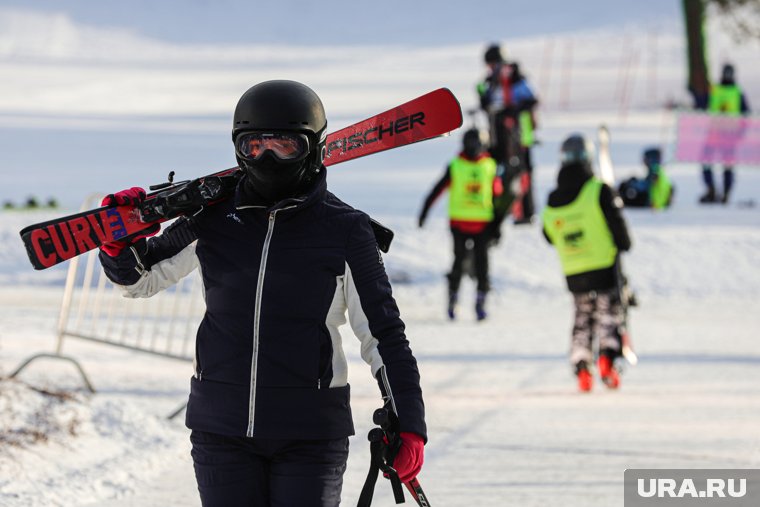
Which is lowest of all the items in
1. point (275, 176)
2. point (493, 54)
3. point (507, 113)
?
point (275, 176)

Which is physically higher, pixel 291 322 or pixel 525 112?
pixel 525 112

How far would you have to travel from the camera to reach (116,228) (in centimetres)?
345

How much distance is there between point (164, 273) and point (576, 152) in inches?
217

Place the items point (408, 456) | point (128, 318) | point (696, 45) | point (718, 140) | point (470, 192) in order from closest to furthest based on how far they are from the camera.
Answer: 1. point (408, 456)
2. point (128, 318)
3. point (470, 192)
4. point (718, 140)
5. point (696, 45)

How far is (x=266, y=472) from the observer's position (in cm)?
331

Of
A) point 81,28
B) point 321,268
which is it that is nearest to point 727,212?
point 321,268

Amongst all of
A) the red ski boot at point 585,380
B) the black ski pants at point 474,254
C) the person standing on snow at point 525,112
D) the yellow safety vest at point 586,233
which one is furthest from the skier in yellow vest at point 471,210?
the red ski boot at point 585,380

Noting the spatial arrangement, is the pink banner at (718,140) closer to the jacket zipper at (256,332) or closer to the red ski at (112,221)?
the red ski at (112,221)

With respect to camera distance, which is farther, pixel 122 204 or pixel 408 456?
pixel 122 204

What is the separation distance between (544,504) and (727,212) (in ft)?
44.2

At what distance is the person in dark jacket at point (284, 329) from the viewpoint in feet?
10.7

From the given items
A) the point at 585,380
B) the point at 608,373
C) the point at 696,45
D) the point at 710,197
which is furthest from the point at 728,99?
the point at 585,380

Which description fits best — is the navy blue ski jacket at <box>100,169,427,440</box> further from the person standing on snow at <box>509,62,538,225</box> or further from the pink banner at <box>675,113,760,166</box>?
the pink banner at <box>675,113,760,166</box>

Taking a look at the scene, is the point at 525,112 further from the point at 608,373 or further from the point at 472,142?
the point at 608,373
